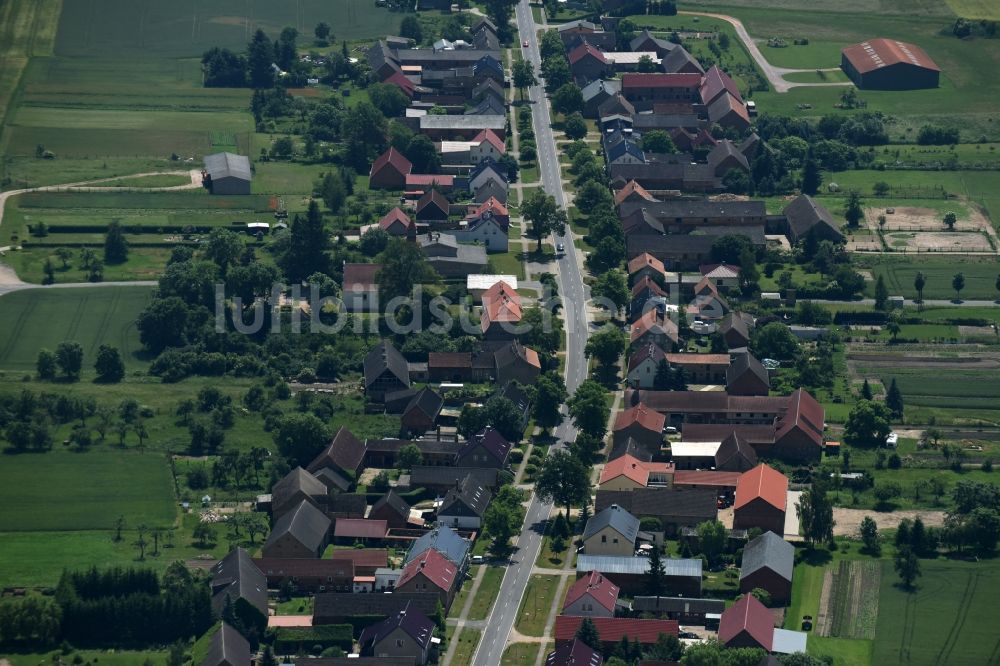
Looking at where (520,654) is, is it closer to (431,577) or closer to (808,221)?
(431,577)

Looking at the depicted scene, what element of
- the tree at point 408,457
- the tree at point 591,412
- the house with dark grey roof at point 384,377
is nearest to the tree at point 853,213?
the tree at point 591,412

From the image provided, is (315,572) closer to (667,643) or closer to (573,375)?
(667,643)

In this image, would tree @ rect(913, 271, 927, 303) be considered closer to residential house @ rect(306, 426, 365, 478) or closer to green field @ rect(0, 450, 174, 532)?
residential house @ rect(306, 426, 365, 478)

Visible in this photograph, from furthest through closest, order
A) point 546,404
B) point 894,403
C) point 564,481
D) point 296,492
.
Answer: point 894,403 → point 546,404 → point 296,492 → point 564,481

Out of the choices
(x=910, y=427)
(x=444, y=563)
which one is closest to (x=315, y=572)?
(x=444, y=563)

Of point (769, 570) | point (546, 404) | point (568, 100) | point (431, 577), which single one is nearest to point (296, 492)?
point (431, 577)

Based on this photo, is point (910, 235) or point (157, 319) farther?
point (910, 235)

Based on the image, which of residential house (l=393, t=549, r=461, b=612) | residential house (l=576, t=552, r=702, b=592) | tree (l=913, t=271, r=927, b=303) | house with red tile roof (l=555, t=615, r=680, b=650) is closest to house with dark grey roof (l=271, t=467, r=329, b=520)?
residential house (l=393, t=549, r=461, b=612)
